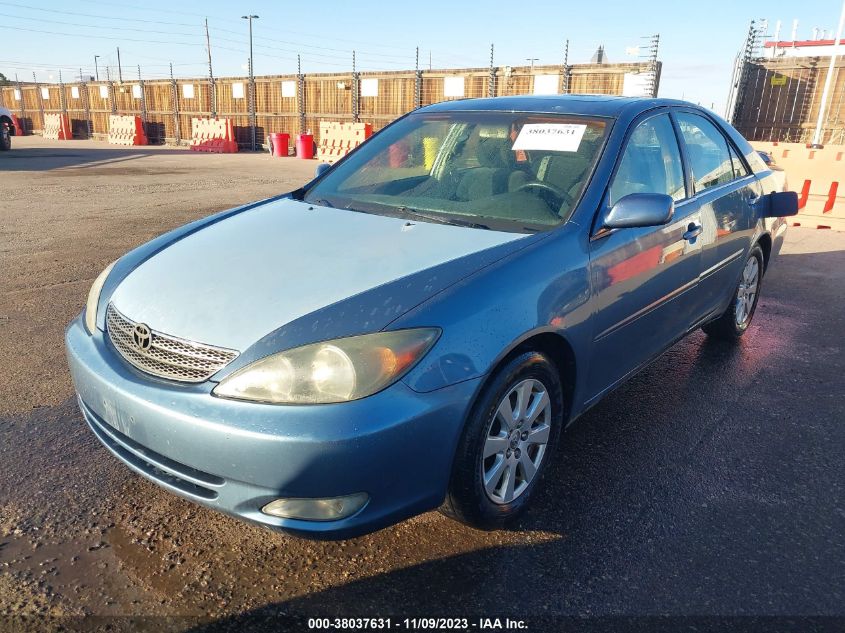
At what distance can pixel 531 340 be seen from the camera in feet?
7.70

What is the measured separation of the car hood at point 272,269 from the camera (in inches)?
82.5

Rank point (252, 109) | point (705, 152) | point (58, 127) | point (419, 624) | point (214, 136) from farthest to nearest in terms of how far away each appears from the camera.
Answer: point (58, 127) < point (252, 109) < point (214, 136) < point (705, 152) < point (419, 624)

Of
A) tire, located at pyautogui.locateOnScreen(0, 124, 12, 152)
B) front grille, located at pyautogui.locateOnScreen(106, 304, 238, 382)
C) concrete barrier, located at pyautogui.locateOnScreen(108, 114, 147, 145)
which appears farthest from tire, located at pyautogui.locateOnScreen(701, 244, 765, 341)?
concrete barrier, located at pyautogui.locateOnScreen(108, 114, 147, 145)

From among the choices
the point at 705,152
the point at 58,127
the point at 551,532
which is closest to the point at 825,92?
the point at 705,152

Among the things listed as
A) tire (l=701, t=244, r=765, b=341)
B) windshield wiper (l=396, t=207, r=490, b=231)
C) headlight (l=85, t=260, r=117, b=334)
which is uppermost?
windshield wiper (l=396, t=207, r=490, b=231)

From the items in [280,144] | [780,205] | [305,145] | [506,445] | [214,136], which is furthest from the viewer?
[214,136]

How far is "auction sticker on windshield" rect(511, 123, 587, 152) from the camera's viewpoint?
300 centimetres

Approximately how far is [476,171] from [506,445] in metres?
1.42

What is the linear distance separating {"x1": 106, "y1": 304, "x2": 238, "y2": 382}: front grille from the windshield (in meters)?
1.21

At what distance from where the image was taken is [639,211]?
2.62 meters

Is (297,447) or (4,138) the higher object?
(297,447)

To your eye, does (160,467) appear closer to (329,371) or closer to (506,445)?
(329,371)

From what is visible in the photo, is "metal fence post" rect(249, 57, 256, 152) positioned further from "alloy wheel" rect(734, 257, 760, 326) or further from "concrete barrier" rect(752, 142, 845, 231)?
"alloy wheel" rect(734, 257, 760, 326)

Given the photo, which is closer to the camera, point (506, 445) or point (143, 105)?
point (506, 445)
